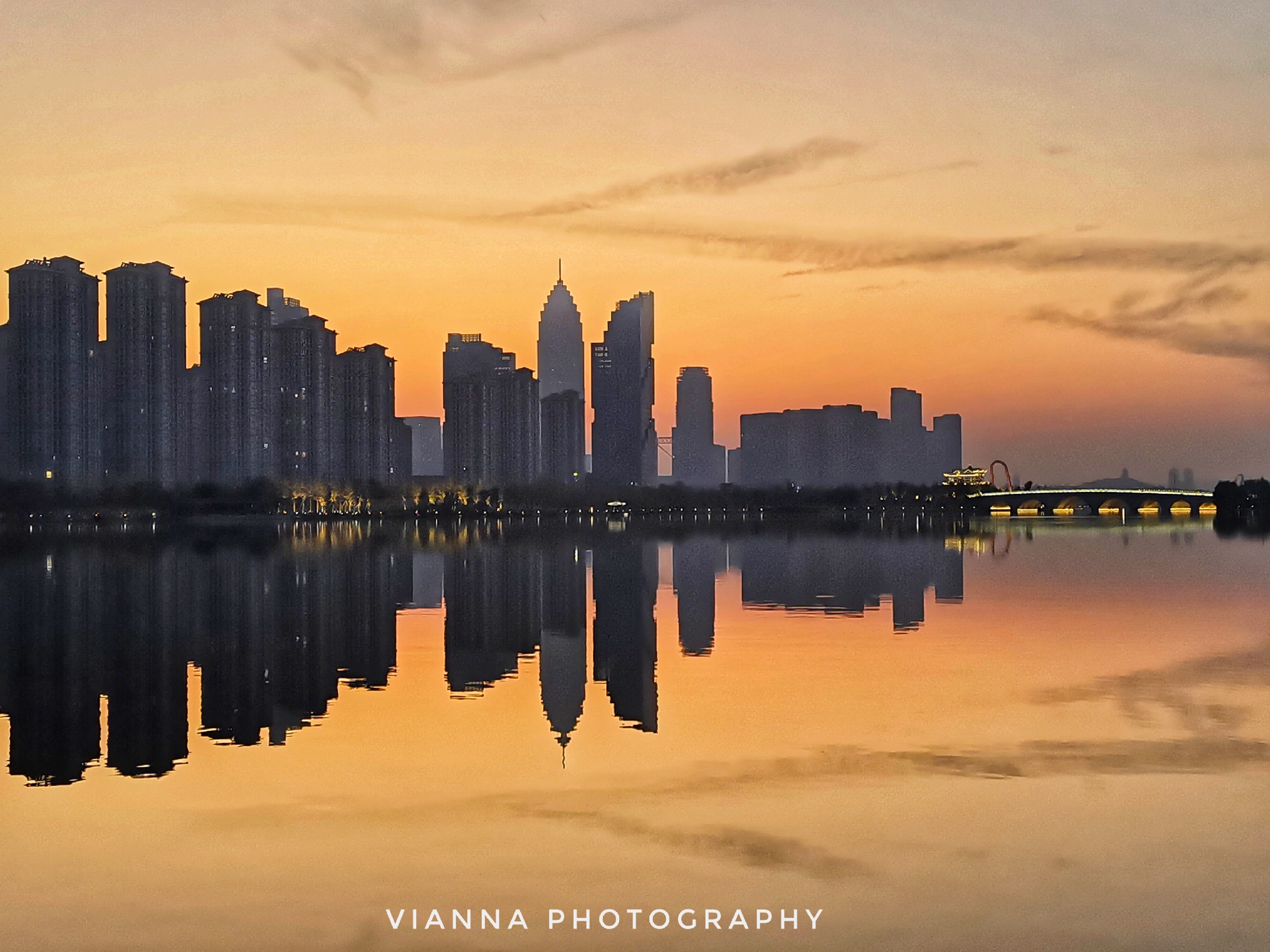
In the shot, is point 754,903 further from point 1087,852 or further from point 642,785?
point 642,785

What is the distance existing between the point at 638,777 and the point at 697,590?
28270 millimetres

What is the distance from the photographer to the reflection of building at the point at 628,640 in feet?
64.6

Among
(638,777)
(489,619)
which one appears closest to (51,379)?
(489,619)

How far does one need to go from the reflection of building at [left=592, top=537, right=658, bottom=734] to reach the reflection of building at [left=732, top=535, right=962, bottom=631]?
364 centimetres

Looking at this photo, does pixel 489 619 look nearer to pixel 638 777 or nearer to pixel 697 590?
pixel 697 590

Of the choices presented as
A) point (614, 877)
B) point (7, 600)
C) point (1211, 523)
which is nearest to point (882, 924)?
point (614, 877)

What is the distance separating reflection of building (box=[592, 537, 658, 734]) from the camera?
64.6 feet

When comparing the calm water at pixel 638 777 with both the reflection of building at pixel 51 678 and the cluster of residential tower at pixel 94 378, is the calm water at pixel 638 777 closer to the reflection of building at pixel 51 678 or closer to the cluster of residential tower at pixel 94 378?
the reflection of building at pixel 51 678

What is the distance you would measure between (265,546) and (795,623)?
59.9 meters

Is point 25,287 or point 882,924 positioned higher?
point 25,287

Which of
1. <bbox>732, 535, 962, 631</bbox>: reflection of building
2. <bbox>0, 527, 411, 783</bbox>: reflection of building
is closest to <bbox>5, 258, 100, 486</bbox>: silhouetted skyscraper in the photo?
<bbox>732, 535, 962, 631</bbox>: reflection of building

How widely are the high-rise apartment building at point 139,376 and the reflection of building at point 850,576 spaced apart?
117950mm

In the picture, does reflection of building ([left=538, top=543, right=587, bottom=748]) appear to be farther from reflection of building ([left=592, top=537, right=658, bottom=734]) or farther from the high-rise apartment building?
the high-rise apartment building

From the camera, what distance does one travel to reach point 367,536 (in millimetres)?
105438
